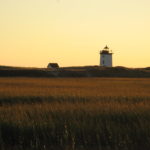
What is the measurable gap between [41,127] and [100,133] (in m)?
1.43

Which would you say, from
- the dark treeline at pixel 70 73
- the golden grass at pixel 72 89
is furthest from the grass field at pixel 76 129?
the dark treeline at pixel 70 73

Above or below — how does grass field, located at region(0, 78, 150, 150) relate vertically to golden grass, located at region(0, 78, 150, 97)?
below

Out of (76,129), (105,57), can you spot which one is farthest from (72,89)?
(105,57)

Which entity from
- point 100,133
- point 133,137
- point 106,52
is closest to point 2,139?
point 100,133

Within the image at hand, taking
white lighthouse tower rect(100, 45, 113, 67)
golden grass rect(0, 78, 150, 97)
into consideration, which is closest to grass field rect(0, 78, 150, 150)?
golden grass rect(0, 78, 150, 97)

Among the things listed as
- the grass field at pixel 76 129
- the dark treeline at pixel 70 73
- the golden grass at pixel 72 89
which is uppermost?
the dark treeline at pixel 70 73

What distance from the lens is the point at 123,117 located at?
1305 cm

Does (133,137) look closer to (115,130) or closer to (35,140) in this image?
(115,130)

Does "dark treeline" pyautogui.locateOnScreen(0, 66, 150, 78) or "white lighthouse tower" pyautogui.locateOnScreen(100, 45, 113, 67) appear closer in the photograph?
"dark treeline" pyautogui.locateOnScreen(0, 66, 150, 78)

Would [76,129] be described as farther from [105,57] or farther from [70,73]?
[105,57]

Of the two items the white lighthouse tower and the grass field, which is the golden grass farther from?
the white lighthouse tower

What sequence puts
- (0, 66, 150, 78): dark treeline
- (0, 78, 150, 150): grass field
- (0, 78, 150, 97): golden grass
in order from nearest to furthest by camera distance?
(0, 78, 150, 150): grass field
(0, 78, 150, 97): golden grass
(0, 66, 150, 78): dark treeline

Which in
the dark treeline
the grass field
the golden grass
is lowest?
the grass field

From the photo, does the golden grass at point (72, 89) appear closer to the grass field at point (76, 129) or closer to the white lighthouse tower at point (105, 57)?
the grass field at point (76, 129)
